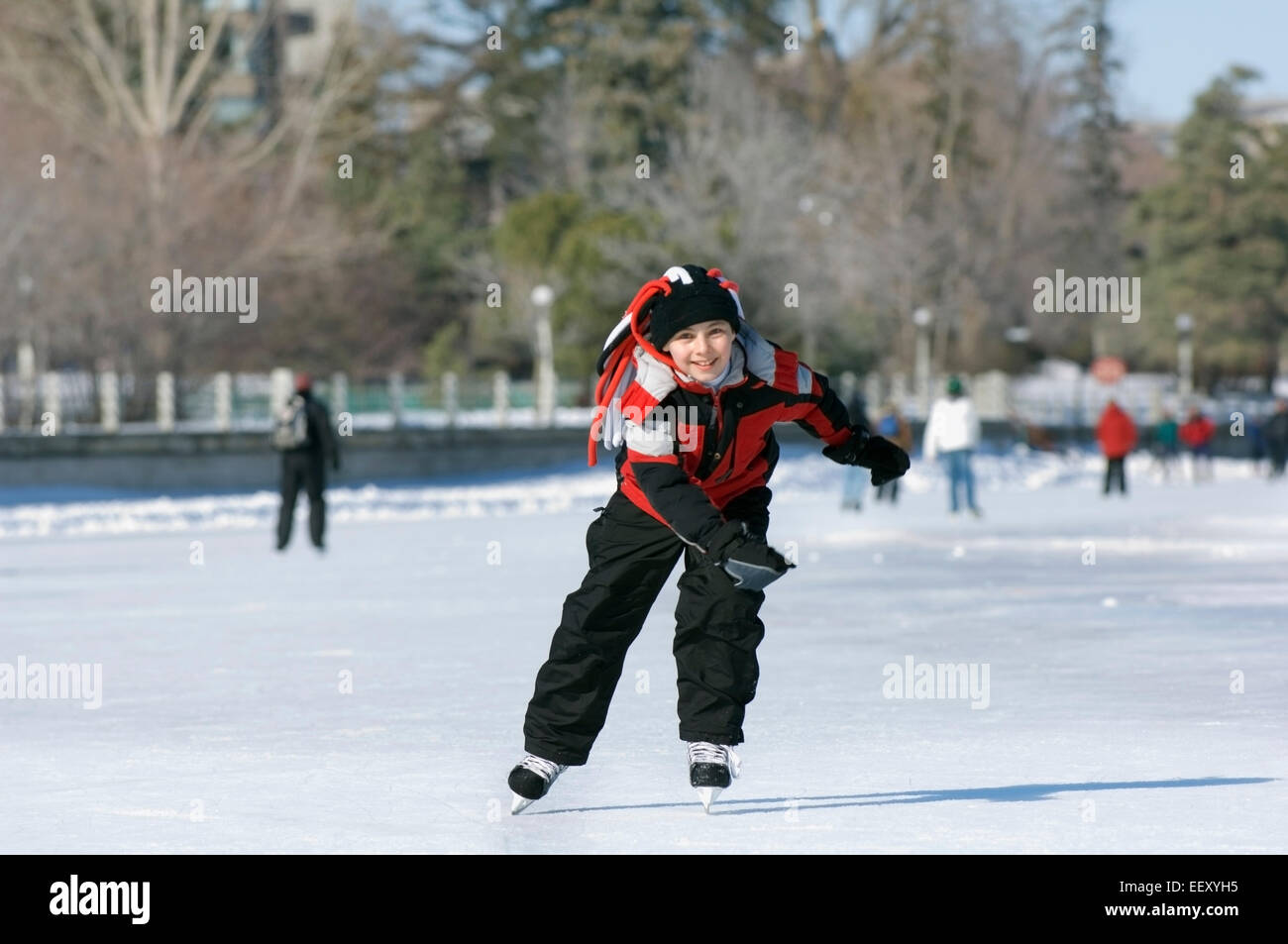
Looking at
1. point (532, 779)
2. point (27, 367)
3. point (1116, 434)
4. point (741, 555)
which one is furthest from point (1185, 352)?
point (741, 555)

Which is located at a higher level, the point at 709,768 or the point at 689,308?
the point at 689,308

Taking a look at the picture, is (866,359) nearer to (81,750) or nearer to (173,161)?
(173,161)

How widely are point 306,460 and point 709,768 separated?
11.9m

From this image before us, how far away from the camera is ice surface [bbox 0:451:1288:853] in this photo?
5.70 meters

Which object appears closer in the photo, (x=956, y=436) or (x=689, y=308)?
(x=689, y=308)

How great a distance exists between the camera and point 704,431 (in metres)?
5.60

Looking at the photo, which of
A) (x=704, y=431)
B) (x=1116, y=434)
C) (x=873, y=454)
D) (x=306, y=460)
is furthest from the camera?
(x=1116, y=434)

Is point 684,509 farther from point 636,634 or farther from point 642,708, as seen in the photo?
point 642,708

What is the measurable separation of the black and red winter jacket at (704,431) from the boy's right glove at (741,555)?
0.04 metres

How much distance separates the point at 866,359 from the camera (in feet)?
169

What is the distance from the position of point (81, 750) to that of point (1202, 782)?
339cm

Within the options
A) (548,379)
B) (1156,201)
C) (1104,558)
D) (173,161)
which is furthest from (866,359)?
(1104,558)
